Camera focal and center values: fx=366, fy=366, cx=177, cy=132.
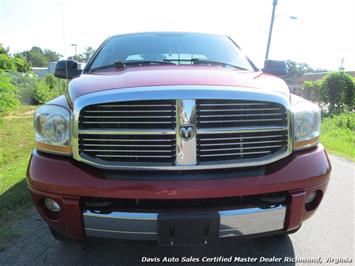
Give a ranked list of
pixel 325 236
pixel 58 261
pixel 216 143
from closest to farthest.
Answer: pixel 216 143, pixel 58 261, pixel 325 236

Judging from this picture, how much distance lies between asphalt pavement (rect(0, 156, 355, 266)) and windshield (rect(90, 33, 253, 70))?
5.17 feet

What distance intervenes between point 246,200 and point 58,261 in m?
1.49

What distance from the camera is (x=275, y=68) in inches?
156

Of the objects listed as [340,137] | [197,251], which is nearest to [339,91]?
[340,137]

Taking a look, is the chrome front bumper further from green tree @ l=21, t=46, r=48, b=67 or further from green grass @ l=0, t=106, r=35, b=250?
green tree @ l=21, t=46, r=48, b=67

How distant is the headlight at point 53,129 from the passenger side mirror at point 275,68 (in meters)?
2.38

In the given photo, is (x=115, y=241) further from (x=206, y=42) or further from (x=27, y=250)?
(x=206, y=42)

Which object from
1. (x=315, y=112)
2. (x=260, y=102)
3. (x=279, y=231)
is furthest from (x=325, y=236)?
(x=260, y=102)

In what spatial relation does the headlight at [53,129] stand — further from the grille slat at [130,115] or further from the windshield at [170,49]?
the windshield at [170,49]

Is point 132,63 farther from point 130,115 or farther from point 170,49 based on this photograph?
point 130,115

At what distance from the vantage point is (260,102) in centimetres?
225

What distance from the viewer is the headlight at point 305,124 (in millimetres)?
2393

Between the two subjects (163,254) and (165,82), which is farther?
(163,254)

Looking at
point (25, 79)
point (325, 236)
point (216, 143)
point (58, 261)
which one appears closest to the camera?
point (216, 143)
